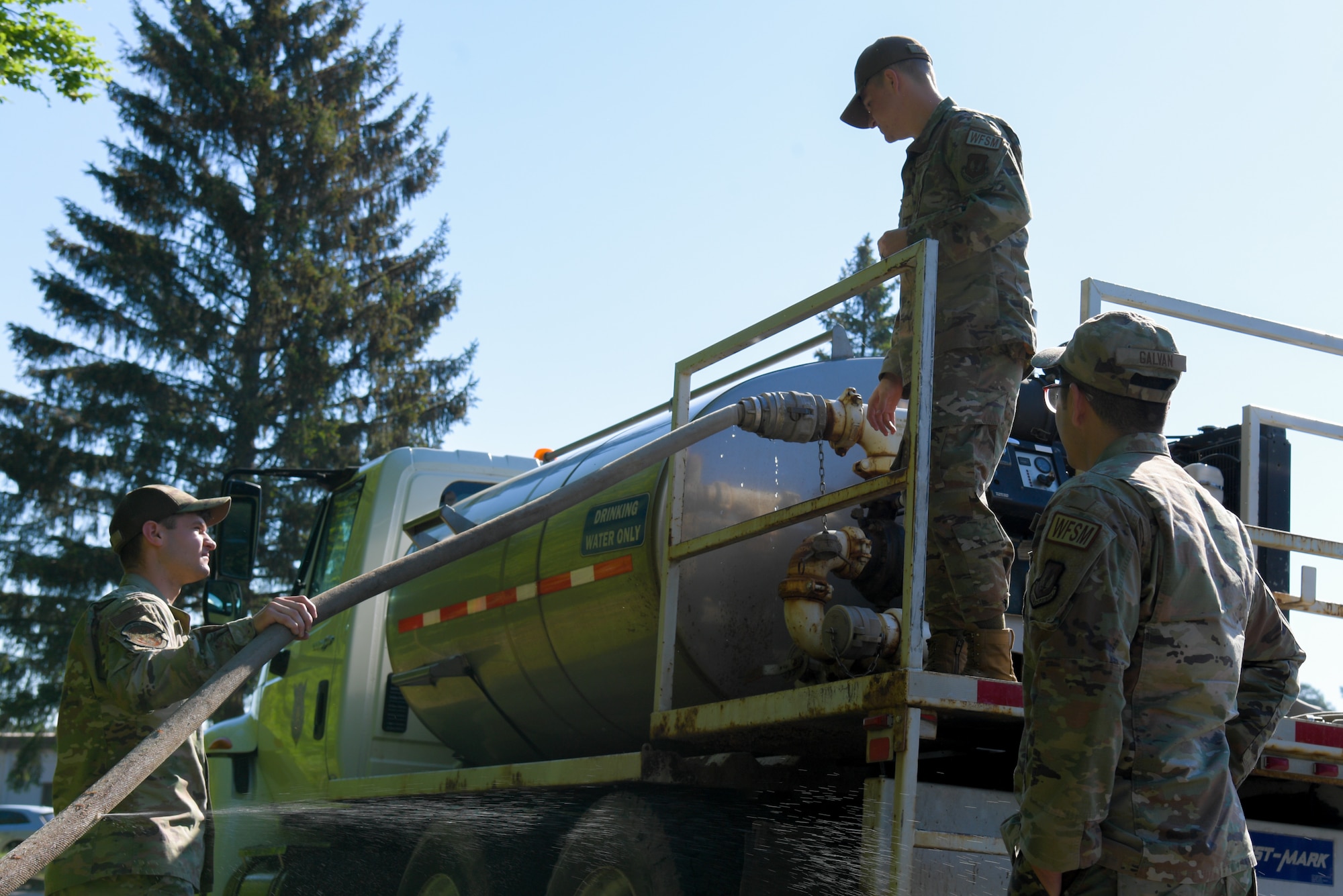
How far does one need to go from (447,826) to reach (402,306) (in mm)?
20124

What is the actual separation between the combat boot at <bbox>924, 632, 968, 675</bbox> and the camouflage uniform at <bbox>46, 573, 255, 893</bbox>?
73.9 inches

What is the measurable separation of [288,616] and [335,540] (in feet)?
13.7

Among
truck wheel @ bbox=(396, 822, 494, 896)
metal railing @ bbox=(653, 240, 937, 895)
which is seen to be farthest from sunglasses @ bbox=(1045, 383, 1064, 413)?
truck wheel @ bbox=(396, 822, 494, 896)

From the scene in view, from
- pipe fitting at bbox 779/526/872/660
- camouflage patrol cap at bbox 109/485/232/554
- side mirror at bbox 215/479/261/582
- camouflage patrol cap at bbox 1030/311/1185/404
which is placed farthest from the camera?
side mirror at bbox 215/479/261/582

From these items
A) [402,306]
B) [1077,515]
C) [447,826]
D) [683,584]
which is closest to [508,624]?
[447,826]

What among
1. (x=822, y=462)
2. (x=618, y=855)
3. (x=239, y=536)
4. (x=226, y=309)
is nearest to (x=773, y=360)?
(x=822, y=462)

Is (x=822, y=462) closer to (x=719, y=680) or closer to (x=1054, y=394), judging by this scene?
(x=719, y=680)

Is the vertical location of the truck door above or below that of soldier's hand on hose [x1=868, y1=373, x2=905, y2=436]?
below

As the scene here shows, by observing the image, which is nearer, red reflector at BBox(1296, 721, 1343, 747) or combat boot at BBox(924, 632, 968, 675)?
red reflector at BBox(1296, 721, 1343, 747)

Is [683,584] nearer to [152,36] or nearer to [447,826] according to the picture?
[447,826]

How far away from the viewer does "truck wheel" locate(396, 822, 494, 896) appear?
16.5ft

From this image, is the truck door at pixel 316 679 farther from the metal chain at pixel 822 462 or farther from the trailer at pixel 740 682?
the metal chain at pixel 822 462

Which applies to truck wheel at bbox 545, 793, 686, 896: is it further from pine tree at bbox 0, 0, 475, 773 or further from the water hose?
pine tree at bbox 0, 0, 475, 773

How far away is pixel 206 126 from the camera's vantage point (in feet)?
79.6
